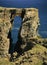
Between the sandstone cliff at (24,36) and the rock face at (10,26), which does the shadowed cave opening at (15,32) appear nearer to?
the sandstone cliff at (24,36)

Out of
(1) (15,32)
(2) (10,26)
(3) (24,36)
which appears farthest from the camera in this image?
(1) (15,32)

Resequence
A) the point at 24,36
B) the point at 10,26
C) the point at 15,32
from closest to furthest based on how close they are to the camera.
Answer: the point at 24,36 → the point at 10,26 → the point at 15,32

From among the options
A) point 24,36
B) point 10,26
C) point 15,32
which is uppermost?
point 10,26

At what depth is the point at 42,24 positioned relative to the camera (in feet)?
485

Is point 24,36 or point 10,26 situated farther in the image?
point 10,26

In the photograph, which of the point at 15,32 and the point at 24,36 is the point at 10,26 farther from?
the point at 15,32

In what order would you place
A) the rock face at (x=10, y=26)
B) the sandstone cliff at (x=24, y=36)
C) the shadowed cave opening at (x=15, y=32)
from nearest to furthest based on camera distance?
the sandstone cliff at (x=24, y=36), the rock face at (x=10, y=26), the shadowed cave opening at (x=15, y=32)

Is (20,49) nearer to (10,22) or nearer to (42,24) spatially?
(10,22)

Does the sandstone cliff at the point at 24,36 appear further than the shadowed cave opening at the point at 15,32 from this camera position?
No

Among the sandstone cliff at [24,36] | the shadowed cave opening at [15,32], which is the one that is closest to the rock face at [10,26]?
the sandstone cliff at [24,36]

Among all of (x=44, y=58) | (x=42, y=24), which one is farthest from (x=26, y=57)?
(x=42, y=24)

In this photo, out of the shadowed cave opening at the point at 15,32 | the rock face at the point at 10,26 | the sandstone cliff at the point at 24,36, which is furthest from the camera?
the shadowed cave opening at the point at 15,32

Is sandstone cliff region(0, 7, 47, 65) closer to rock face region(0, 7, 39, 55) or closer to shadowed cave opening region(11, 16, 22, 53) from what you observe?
rock face region(0, 7, 39, 55)

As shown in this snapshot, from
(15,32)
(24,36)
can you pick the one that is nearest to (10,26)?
(24,36)
